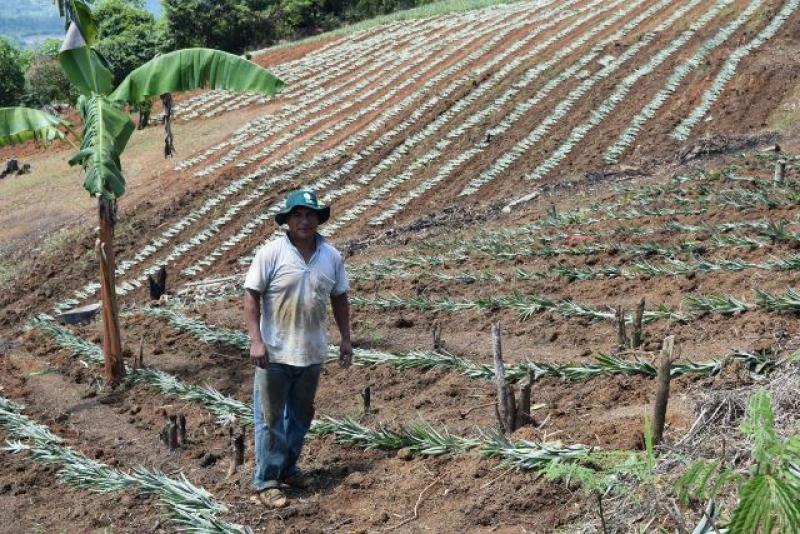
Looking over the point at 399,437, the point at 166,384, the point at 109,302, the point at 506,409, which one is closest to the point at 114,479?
the point at 399,437

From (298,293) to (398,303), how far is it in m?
5.02

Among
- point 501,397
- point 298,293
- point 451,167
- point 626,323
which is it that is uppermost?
point 298,293

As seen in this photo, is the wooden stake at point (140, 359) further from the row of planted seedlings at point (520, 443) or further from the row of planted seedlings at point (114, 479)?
the row of planted seedlings at point (520, 443)

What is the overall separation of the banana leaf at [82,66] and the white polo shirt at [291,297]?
5.16m

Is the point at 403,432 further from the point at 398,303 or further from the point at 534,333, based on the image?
the point at 398,303

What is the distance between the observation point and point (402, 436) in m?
6.64

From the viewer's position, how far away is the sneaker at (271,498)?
6.08 metres

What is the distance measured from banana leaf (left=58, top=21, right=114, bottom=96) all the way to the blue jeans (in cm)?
533

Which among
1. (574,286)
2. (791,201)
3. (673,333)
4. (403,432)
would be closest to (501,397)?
(403,432)

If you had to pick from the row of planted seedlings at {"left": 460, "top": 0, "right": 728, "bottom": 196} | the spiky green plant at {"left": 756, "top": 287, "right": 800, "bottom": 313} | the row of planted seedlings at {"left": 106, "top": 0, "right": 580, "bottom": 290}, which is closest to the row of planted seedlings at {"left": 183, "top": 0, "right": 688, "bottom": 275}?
the row of planted seedlings at {"left": 106, "top": 0, "right": 580, "bottom": 290}

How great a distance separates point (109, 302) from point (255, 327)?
4665 millimetres

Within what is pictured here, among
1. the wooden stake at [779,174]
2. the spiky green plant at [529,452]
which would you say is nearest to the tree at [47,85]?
the wooden stake at [779,174]

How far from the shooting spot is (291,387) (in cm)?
629

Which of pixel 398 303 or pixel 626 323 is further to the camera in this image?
pixel 398 303
